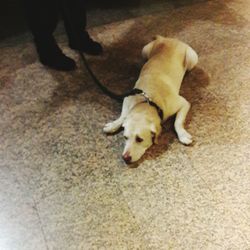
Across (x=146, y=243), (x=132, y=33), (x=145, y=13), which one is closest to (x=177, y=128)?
(x=146, y=243)

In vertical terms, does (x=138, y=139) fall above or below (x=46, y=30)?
below

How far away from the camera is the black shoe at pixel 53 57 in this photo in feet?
7.34

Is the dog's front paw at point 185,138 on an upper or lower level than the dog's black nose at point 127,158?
lower

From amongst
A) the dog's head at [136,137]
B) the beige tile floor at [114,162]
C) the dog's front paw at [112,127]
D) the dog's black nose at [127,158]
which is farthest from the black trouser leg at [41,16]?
the dog's black nose at [127,158]

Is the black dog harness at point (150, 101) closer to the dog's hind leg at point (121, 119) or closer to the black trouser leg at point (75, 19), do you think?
the dog's hind leg at point (121, 119)

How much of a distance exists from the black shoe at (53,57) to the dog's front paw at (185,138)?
747 mm

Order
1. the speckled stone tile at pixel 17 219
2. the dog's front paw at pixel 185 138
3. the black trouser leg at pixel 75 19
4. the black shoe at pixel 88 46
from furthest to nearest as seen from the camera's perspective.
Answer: the black shoe at pixel 88 46, the black trouser leg at pixel 75 19, the dog's front paw at pixel 185 138, the speckled stone tile at pixel 17 219

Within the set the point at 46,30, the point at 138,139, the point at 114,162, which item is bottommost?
the point at 114,162

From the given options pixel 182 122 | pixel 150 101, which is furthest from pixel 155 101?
pixel 182 122

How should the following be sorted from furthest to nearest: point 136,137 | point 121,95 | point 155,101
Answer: point 121,95
point 155,101
point 136,137

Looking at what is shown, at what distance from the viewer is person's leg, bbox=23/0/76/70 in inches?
80.9

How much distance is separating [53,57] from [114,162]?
76 centimetres

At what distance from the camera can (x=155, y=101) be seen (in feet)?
5.99

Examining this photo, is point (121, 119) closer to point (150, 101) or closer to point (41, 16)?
point (150, 101)
